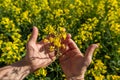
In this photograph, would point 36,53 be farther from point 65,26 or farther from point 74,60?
point 65,26

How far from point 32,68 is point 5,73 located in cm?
15

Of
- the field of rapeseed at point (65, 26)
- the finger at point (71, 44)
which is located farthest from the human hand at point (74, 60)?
the field of rapeseed at point (65, 26)

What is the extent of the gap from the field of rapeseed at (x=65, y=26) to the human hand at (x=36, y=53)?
969 millimetres

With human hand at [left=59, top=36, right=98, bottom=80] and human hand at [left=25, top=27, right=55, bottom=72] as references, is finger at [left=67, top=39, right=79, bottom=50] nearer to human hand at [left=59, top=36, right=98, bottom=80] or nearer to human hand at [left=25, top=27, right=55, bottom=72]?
human hand at [left=59, top=36, right=98, bottom=80]

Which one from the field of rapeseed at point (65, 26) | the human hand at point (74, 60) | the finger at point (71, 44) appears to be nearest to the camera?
the human hand at point (74, 60)

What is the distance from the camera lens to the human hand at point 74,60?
7.33ft

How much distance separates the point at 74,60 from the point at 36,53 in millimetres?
215

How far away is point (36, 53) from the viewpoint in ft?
7.50

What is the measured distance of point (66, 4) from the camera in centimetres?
452

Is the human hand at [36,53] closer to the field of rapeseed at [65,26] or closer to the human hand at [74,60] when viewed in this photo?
the human hand at [74,60]

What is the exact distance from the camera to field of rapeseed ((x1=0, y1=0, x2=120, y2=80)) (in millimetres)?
3613

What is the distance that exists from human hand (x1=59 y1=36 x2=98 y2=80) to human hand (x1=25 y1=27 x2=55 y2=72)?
82 millimetres

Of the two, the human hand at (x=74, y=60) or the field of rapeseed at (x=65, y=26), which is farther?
the field of rapeseed at (x=65, y=26)

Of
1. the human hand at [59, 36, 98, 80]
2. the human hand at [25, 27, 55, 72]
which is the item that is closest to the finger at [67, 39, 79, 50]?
the human hand at [59, 36, 98, 80]
